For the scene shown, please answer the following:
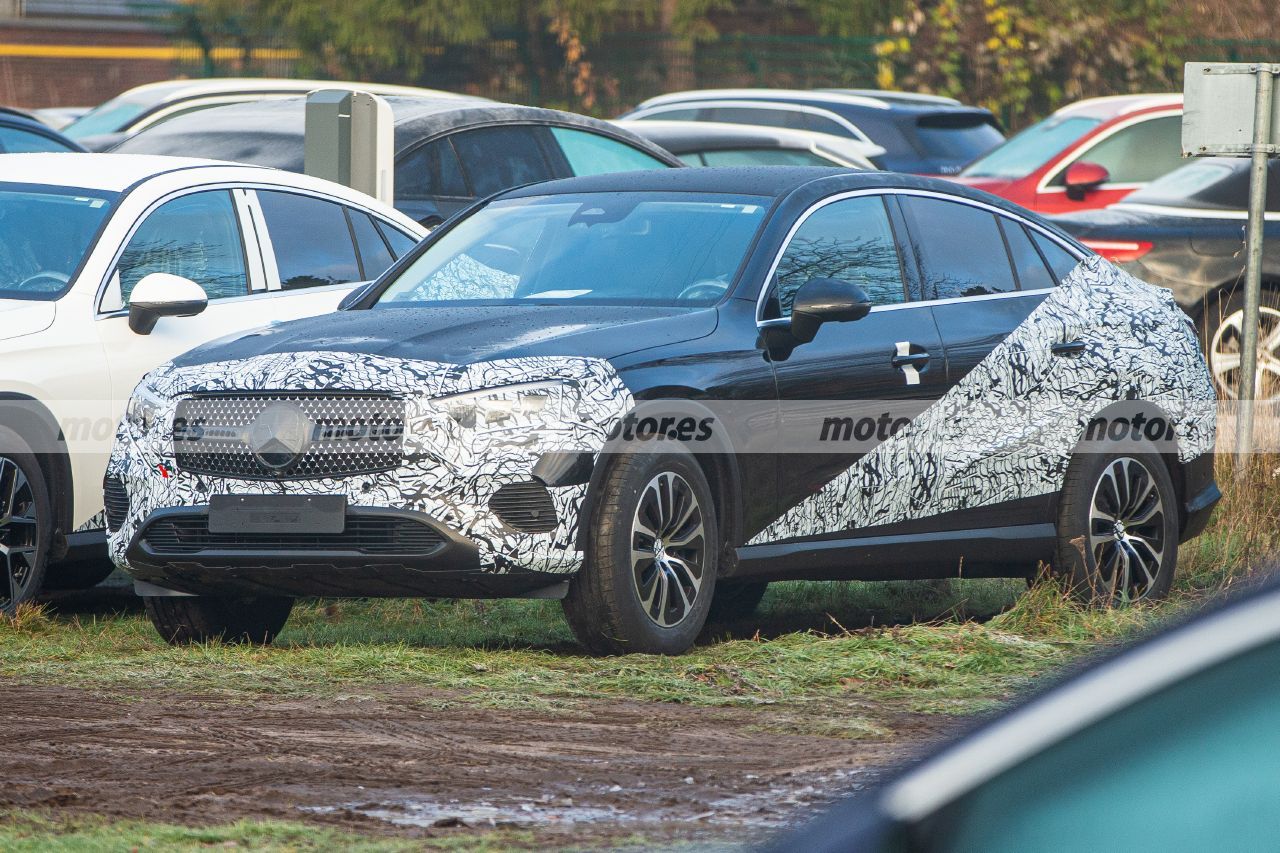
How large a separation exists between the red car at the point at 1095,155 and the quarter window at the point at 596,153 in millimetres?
5185

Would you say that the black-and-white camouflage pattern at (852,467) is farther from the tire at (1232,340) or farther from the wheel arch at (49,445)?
the tire at (1232,340)

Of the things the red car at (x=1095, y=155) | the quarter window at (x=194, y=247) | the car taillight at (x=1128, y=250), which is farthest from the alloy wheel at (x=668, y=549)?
the red car at (x=1095, y=155)

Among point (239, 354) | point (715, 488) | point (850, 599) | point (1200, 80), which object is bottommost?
point (850, 599)

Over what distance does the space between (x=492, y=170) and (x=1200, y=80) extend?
417cm

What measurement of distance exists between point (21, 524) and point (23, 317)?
2.61 ft

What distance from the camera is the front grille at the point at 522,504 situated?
6.51 meters

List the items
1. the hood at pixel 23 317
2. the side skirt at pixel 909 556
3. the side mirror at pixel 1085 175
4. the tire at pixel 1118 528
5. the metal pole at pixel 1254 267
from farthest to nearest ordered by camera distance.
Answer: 1. the side mirror at pixel 1085 175
2. the metal pole at pixel 1254 267
3. the tire at pixel 1118 528
4. the hood at pixel 23 317
5. the side skirt at pixel 909 556

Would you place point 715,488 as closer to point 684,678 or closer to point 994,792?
point 684,678

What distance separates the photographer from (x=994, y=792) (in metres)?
1.96

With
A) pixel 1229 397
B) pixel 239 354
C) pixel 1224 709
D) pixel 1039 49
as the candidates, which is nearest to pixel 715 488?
pixel 239 354

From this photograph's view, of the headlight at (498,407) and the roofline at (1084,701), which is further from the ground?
the roofline at (1084,701)

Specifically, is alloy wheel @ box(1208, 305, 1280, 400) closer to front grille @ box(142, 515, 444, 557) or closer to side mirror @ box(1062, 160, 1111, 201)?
side mirror @ box(1062, 160, 1111, 201)

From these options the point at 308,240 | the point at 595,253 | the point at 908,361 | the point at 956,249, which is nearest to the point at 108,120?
the point at 308,240

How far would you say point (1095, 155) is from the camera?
17.8 metres
